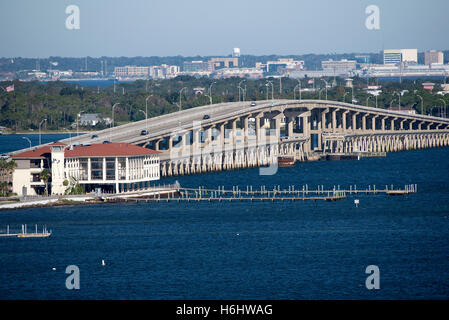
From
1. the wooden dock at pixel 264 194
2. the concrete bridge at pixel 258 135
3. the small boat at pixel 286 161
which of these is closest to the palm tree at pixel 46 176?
the wooden dock at pixel 264 194

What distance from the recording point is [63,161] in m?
95.2

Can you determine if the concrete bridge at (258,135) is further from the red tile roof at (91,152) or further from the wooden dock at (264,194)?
the wooden dock at (264,194)

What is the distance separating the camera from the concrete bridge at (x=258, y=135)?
402 feet

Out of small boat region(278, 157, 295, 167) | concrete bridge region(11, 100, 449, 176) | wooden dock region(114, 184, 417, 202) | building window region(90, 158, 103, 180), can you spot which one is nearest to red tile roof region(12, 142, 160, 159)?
building window region(90, 158, 103, 180)

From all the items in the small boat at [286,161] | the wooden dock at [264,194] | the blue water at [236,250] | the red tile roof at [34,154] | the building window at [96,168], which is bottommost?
the blue water at [236,250]

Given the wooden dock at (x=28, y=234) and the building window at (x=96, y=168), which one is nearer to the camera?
the wooden dock at (x=28, y=234)

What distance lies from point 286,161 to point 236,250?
6668cm

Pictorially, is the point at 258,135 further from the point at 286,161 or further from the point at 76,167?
the point at 76,167

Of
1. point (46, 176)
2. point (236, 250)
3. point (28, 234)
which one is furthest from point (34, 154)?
point (236, 250)

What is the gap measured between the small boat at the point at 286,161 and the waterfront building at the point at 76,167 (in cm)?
4007

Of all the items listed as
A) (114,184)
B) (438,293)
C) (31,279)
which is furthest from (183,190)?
(438,293)

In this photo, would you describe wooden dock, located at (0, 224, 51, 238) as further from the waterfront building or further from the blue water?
the waterfront building
